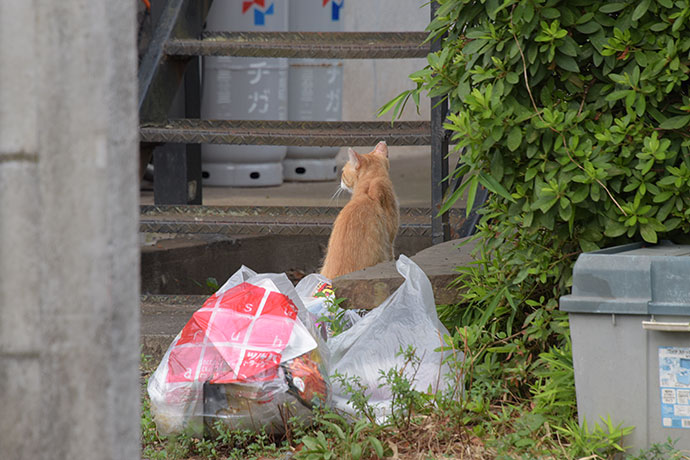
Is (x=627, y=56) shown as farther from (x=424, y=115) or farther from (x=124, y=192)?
(x=424, y=115)

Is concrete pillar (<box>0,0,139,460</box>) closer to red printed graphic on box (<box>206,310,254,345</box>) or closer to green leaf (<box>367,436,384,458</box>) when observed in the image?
green leaf (<box>367,436,384,458</box>)

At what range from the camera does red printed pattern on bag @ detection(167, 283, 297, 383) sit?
7.06 feet

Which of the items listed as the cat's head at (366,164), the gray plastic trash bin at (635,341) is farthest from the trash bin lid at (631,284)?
the cat's head at (366,164)

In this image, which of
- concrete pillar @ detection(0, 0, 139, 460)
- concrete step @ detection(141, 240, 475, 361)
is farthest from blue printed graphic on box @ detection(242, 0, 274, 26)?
concrete pillar @ detection(0, 0, 139, 460)

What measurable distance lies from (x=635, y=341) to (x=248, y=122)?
2494 millimetres

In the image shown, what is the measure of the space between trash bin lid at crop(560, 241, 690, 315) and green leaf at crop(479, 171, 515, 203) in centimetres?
28

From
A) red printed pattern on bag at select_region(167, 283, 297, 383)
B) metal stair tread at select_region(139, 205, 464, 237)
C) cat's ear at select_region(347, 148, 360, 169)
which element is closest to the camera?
red printed pattern on bag at select_region(167, 283, 297, 383)

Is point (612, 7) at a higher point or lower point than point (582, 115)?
higher

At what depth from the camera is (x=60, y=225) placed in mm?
883

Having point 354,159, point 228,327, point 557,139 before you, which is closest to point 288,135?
point 354,159

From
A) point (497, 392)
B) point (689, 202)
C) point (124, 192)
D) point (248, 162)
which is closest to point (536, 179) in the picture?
point (689, 202)

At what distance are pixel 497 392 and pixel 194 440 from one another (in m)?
0.83

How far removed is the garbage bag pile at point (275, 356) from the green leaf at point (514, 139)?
566 millimetres

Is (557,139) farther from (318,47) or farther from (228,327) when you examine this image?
(318,47)
